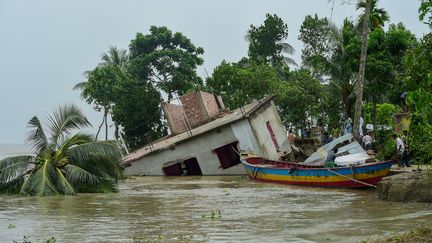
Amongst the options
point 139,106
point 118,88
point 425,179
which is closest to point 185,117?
point 139,106

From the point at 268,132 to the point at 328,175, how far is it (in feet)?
44.8

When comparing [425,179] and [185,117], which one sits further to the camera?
[185,117]

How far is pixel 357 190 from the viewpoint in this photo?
65.2 feet

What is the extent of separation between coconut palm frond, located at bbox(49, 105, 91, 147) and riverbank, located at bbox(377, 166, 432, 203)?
34.4ft

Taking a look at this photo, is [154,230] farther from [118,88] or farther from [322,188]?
[118,88]

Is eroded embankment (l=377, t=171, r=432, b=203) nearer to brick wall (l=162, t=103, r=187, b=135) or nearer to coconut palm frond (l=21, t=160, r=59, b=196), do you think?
coconut palm frond (l=21, t=160, r=59, b=196)

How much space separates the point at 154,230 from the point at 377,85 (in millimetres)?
21224

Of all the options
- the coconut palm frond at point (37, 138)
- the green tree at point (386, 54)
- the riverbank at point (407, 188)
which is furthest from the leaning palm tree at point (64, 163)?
the green tree at point (386, 54)

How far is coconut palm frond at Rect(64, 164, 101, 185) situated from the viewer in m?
19.9

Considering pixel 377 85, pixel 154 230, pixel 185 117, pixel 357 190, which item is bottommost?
pixel 357 190

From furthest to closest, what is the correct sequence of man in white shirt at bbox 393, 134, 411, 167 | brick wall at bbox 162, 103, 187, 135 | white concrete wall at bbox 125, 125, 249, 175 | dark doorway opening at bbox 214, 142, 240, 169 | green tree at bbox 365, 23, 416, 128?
brick wall at bbox 162, 103, 187, 135
dark doorway opening at bbox 214, 142, 240, 169
white concrete wall at bbox 125, 125, 249, 175
green tree at bbox 365, 23, 416, 128
man in white shirt at bbox 393, 134, 411, 167

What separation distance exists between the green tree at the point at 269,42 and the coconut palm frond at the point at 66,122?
1307 inches

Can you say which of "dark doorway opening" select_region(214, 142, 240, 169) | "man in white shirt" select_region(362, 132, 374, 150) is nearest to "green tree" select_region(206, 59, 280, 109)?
"dark doorway opening" select_region(214, 142, 240, 169)

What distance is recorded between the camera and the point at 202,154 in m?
31.7
